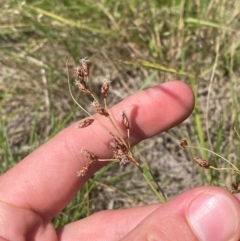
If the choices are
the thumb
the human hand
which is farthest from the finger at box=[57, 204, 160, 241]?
the thumb

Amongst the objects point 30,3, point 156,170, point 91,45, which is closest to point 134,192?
point 156,170

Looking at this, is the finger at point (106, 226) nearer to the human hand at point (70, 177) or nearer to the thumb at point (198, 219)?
the human hand at point (70, 177)

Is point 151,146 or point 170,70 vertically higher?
point 170,70

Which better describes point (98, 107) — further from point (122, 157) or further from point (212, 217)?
point (212, 217)

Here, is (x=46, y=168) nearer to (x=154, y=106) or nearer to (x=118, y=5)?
(x=154, y=106)

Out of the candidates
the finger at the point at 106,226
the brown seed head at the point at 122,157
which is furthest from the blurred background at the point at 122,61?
the brown seed head at the point at 122,157

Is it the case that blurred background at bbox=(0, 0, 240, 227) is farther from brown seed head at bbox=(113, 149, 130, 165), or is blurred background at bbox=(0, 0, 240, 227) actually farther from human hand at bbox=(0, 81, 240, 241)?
brown seed head at bbox=(113, 149, 130, 165)
